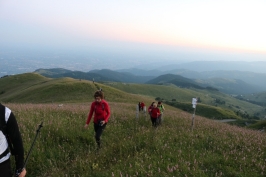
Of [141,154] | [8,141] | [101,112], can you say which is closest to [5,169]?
[8,141]

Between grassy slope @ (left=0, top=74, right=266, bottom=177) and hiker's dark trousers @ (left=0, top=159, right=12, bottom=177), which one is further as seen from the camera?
grassy slope @ (left=0, top=74, right=266, bottom=177)

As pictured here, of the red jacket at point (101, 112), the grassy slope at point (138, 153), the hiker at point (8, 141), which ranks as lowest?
the grassy slope at point (138, 153)

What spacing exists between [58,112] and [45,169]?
5830 mm

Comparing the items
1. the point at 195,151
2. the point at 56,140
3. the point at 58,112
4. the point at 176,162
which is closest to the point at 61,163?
the point at 56,140

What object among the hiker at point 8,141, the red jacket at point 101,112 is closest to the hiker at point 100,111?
the red jacket at point 101,112

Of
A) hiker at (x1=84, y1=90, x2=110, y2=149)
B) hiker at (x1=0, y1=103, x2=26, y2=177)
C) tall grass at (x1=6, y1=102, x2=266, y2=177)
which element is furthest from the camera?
hiker at (x1=84, y1=90, x2=110, y2=149)

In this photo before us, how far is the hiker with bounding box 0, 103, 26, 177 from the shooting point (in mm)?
3523

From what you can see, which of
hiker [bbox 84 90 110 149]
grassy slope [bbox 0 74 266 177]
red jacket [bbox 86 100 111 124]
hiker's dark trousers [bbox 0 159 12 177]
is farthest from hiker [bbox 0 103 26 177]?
red jacket [bbox 86 100 111 124]

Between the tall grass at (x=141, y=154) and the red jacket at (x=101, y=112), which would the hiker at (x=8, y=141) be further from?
the red jacket at (x=101, y=112)

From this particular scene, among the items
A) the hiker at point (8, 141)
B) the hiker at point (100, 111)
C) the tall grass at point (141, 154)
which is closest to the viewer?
the hiker at point (8, 141)

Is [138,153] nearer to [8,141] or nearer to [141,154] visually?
[141,154]

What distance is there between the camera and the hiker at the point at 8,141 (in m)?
3.52

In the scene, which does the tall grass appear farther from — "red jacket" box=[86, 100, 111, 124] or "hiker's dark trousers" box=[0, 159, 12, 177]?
"hiker's dark trousers" box=[0, 159, 12, 177]

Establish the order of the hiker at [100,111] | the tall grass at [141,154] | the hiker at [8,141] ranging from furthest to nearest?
the hiker at [100,111]
the tall grass at [141,154]
the hiker at [8,141]
